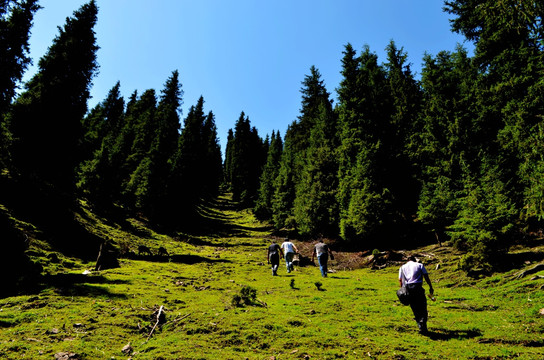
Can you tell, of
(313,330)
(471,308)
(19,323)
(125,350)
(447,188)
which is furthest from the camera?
(447,188)

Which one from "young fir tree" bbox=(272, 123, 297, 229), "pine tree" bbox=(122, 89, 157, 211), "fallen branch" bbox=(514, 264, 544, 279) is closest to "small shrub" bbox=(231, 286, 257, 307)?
"fallen branch" bbox=(514, 264, 544, 279)

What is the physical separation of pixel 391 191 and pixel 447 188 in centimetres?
445

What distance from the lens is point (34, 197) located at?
57.5 ft

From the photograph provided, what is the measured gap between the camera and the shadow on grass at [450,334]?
616 cm

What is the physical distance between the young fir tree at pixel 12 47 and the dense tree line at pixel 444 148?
23.1 meters

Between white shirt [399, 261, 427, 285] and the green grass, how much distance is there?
3.91 feet

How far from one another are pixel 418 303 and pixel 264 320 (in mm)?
3946

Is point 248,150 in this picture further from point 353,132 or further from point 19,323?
point 19,323

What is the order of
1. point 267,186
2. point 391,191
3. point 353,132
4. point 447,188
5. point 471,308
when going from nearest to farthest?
point 471,308 < point 447,188 < point 391,191 < point 353,132 < point 267,186

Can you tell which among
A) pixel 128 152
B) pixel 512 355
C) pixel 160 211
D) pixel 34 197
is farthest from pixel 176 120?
pixel 512 355

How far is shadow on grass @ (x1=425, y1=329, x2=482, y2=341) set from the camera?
616cm

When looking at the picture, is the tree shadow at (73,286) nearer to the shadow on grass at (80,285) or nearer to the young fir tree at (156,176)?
the shadow on grass at (80,285)

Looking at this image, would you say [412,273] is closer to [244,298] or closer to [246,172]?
[244,298]

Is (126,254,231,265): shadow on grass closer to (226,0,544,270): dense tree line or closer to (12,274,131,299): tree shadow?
(12,274,131,299): tree shadow
